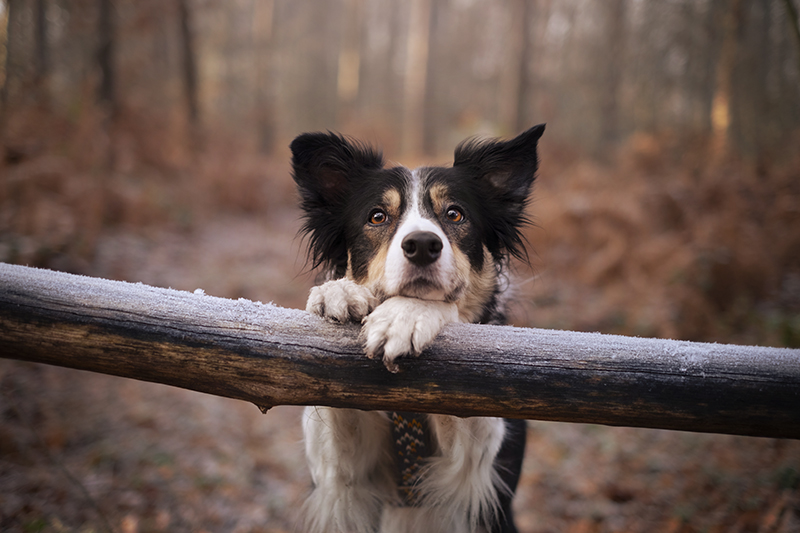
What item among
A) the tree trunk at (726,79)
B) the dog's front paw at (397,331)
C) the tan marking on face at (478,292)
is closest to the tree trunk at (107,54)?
the tan marking on face at (478,292)

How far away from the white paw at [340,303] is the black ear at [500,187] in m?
1.40

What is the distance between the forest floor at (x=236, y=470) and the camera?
137 inches

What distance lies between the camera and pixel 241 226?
10.3m

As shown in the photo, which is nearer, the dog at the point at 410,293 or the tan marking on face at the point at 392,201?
the dog at the point at 410,293

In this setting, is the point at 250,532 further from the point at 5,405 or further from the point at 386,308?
the point at 386,308

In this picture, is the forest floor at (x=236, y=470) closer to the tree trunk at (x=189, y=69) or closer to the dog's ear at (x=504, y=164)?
the dog's ear at (x=504, y=164)

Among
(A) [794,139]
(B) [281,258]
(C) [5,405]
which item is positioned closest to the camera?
(C) [5,405]

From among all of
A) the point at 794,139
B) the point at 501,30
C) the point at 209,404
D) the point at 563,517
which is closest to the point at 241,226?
the point at 209,404

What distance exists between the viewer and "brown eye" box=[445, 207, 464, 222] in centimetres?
272

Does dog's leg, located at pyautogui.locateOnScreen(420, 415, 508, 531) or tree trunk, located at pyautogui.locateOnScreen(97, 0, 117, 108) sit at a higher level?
tree trunk, located at pyautogui.locateOnScreen(97, 0, 117, 108)

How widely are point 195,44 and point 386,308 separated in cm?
1503

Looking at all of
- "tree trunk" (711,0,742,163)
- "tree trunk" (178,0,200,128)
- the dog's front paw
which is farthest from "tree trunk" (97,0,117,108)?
"tree trunk" (711,0,742,163)

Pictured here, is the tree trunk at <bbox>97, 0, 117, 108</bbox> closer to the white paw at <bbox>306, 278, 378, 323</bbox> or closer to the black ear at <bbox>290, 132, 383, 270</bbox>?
the black ear at <bbox>290, 132, 383, 270</bbox>

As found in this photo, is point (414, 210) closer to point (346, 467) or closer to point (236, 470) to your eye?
point (346, 467)
